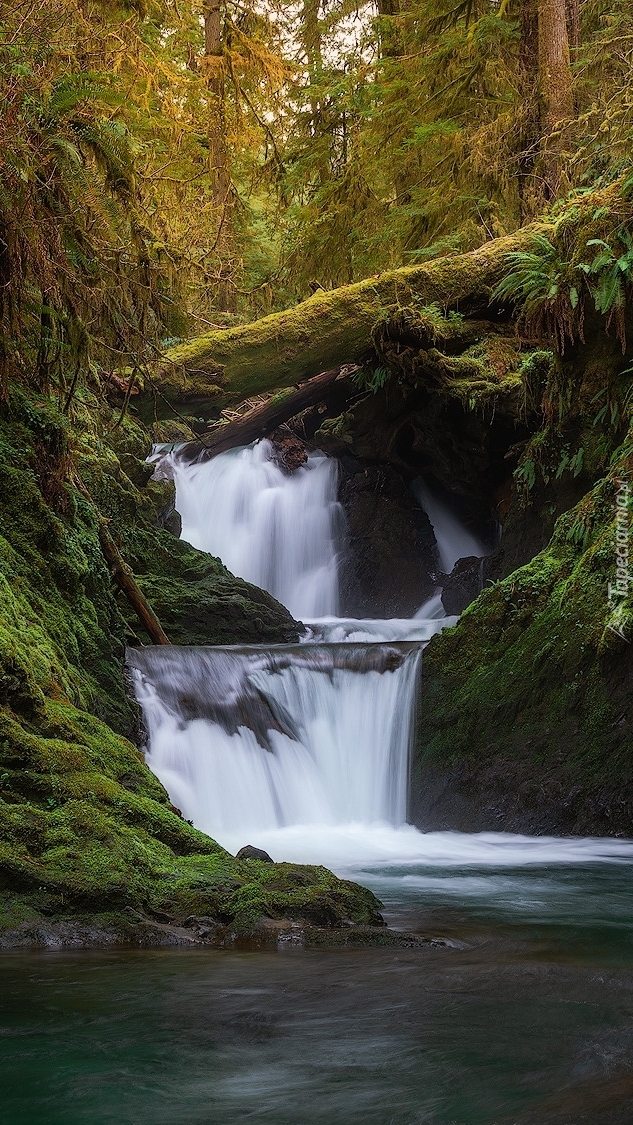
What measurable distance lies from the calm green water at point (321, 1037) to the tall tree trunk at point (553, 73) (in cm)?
1152

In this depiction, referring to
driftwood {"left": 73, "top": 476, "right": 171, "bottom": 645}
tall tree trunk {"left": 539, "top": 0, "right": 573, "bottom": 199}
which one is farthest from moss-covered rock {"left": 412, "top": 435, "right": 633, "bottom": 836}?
tall tree trunk {"left": 539, "top": 0, "right": 573, "bottom": 199}

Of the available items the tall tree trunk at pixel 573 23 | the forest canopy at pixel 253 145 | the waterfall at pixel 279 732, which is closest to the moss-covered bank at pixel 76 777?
the waterfall at pixel 279 732

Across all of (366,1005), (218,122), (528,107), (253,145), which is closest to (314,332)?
(253,145)

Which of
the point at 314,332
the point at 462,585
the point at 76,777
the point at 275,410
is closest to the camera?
the point at 76,777

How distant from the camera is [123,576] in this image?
8.96 metres

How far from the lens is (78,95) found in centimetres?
538

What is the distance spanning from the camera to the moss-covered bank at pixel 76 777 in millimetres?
4172

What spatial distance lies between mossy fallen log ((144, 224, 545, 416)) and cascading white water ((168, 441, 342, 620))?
14.3ft

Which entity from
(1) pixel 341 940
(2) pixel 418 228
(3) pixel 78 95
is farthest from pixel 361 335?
(1) pixel 341 940

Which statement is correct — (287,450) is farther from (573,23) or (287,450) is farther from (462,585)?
(573,23)

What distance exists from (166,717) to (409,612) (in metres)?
7.37

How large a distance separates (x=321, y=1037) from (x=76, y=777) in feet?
7.11

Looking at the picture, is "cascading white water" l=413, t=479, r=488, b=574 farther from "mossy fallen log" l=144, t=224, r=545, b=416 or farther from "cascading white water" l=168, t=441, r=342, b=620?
"mossy fallen log" l=144, t=224, r=545, b=416

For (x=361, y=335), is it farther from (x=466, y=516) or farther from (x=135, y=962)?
(x=135, y=962)
